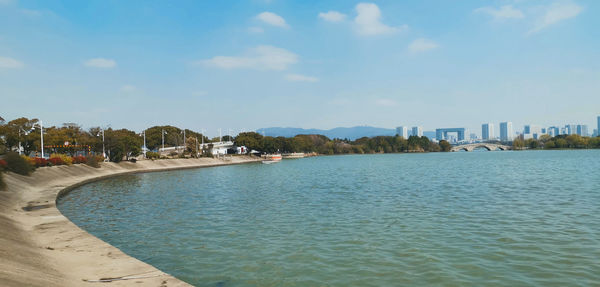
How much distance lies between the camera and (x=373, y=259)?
41.2ft

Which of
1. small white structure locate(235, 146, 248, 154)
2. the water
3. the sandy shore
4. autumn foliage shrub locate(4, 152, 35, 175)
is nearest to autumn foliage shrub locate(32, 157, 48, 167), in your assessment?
autumn foliage shrub locate(4, 152, 35, 175)

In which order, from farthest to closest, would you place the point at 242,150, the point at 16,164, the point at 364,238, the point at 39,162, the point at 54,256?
the point at 242,150
the point at 39,162
the point at 16,164
the point at 364,238
the point at 54,256

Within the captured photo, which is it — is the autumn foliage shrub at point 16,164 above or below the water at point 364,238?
above

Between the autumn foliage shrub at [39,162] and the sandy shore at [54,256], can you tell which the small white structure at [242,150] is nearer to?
the autumn foliage shrub at [39,162]

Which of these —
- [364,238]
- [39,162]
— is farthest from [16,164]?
[364,238]

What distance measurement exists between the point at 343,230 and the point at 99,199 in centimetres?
2262

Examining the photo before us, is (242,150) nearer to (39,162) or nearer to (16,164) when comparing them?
(39,162)

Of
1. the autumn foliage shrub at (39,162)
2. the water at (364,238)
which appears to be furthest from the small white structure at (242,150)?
the water at (364,238)

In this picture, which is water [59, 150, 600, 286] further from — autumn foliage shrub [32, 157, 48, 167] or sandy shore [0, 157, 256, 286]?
autumn foliage shrub [32, 157, 48, 167]

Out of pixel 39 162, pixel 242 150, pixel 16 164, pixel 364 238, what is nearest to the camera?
pixel 364 238

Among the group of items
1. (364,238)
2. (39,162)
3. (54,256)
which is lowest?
(364,238)

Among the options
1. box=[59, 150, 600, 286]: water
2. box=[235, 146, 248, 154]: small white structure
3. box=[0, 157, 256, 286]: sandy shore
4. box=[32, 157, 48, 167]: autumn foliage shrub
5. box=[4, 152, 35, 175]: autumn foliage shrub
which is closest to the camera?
box=[0, 157, 256, 286]: sandy shore

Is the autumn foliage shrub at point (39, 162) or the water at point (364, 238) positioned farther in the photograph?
the autumn foliage shrub at point (39, 162)

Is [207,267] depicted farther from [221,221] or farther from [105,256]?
[221,221]
